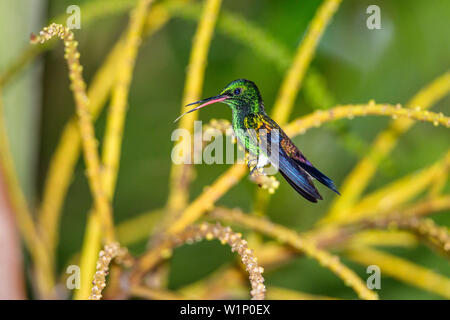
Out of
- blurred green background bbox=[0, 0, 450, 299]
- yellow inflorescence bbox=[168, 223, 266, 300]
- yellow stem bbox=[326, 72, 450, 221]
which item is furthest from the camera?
blurred green background bbox=[0, 0, 450, 299]

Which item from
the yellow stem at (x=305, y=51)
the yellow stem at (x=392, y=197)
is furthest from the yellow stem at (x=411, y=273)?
the yellow stem at (x=305, y=51)

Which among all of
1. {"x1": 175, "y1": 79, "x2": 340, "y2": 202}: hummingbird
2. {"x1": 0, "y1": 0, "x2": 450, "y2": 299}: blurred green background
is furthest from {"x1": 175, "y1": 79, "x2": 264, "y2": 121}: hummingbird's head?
{"x1": 0, "y1": 0, "x2": 450, "y2": 299}: blurred green background

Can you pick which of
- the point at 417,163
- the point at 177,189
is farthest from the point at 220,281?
the point at 417,163

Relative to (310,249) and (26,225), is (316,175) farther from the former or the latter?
(26,225)

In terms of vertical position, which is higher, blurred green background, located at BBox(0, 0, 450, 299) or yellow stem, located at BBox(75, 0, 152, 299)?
blurred green background, located at BBox(0, 0, 450, 299)

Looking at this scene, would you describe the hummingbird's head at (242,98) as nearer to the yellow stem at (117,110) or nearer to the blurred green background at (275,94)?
the yellow stem at (117,110)

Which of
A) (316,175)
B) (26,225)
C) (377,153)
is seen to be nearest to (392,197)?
(377,153)

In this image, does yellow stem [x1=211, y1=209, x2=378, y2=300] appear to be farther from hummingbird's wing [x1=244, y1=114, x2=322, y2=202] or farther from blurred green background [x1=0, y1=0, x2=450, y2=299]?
blurred green background [x1=0, y1=0, x2=450, y2=299]
